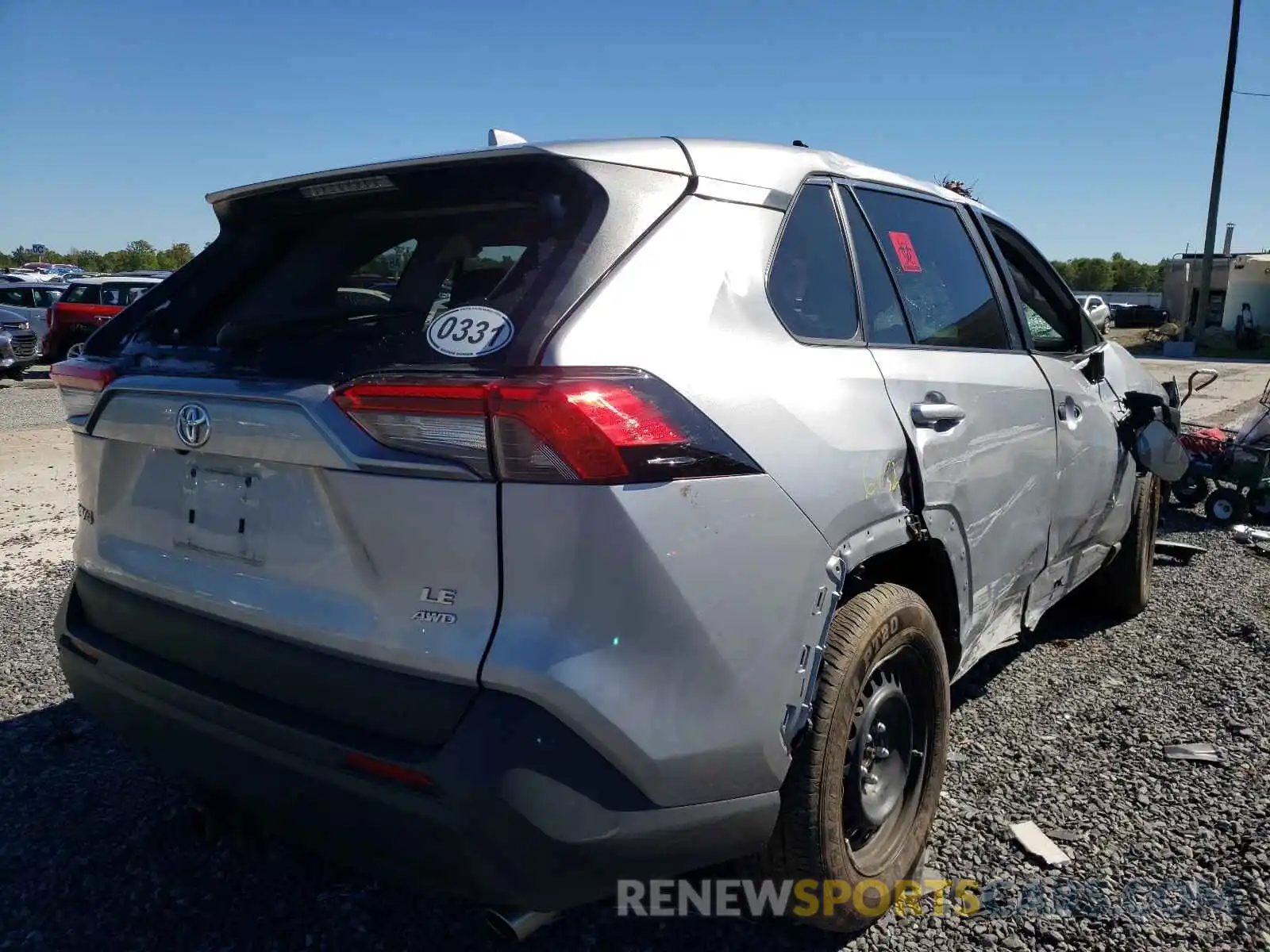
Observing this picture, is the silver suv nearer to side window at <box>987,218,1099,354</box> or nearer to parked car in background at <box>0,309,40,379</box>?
side window at <box>987,218,1099,354</box>

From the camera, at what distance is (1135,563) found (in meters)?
4.52

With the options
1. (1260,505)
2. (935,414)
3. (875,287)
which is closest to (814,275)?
(875,287)

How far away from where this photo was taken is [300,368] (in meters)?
1.86

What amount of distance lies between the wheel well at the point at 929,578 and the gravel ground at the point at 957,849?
0.64m

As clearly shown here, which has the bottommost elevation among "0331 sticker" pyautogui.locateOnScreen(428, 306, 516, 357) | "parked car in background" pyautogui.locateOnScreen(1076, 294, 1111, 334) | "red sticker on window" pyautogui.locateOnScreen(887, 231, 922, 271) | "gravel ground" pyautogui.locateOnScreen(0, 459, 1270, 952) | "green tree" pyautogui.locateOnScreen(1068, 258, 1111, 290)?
"gravel ground" pyautogui.locateOnScreen(0, 459, 1270, 952)

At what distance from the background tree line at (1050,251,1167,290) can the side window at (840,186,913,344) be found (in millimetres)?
75332

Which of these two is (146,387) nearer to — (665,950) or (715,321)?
(715,321)

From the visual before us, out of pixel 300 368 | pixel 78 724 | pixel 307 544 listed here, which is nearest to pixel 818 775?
pixel 307 544

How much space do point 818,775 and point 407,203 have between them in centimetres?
166

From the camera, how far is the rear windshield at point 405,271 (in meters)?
1.76

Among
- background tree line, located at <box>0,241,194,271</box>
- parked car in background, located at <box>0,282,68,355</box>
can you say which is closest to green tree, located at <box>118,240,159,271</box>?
background tree line, located at <box>0,241,194,271</box>

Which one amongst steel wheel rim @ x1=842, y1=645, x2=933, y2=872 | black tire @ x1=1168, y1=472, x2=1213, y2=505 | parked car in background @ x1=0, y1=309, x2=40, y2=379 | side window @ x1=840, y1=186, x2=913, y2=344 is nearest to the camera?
steel wheel rim @ x1=842, y1=645, x2=933, y2=872

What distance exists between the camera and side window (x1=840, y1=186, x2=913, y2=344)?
2.52 meters

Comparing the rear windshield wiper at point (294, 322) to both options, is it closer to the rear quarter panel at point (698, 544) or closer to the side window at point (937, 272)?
the rear quarter panel at point (698, 544)
